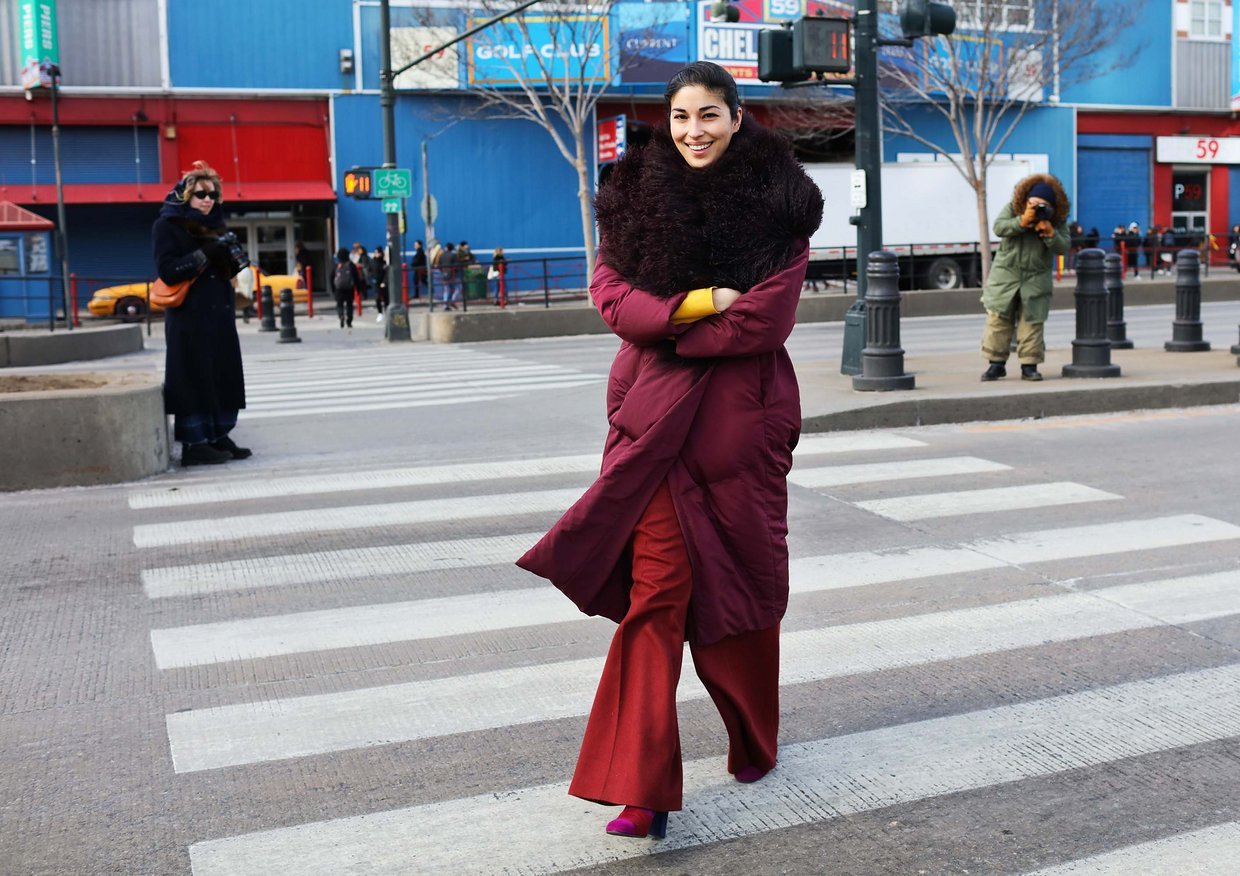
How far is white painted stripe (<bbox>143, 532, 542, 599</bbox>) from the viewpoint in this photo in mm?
6684

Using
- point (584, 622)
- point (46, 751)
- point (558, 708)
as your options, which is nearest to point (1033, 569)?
point (584, 622)

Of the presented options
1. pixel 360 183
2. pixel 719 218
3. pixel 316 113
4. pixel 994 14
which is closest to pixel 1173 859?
pixel 719 218

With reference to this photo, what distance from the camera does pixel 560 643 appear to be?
18.6 feet

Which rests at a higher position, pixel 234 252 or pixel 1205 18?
pixel 1205 18

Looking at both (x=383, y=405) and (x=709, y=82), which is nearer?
(x=709, y=82)

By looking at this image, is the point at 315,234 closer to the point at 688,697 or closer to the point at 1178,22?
the point at 1178,22

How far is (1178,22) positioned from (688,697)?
50.4 meters

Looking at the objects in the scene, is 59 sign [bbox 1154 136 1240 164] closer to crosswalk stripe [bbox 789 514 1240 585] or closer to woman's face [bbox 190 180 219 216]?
crosswalk stripe [bbox 789 514 1240 585]

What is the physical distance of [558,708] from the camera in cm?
488

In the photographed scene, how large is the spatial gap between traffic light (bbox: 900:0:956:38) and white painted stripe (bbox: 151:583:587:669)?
30.9 ft

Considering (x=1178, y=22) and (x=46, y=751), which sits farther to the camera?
(x=1178, y=22)

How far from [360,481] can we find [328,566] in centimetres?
241

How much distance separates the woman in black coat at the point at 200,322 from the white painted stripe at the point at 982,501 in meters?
4.47

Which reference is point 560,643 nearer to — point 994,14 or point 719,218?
point 719,218
